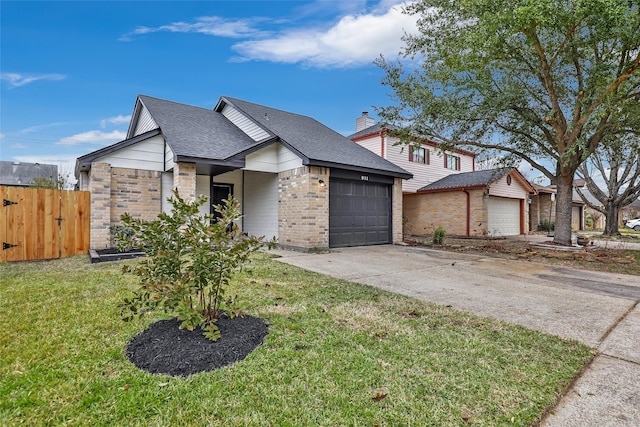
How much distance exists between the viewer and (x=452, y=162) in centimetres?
2158

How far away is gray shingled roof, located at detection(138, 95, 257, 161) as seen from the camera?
950cm

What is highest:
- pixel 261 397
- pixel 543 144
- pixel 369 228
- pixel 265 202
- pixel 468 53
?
pixel 468 53

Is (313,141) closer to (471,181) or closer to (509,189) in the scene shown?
(471,181)

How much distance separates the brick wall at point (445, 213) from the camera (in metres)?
15.9

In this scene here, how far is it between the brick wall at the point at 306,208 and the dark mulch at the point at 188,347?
6641 mm

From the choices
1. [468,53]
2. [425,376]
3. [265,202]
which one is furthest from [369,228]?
[425,376]

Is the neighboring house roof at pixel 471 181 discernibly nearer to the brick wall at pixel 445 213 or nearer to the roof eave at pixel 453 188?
the roof eave at pixel 453 188

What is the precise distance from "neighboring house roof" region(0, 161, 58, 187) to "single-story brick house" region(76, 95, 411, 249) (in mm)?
20275

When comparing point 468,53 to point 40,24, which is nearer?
point 468,53

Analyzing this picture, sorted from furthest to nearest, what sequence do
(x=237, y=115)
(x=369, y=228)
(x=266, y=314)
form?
(x=237, y=115) < (x=369, y=228) < (x=266, y=314)

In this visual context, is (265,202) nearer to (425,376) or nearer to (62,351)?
(62,351)

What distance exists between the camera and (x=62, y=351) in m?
2.79

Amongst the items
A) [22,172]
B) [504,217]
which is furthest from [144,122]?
[22,172]

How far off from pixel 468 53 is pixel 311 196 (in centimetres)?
663
